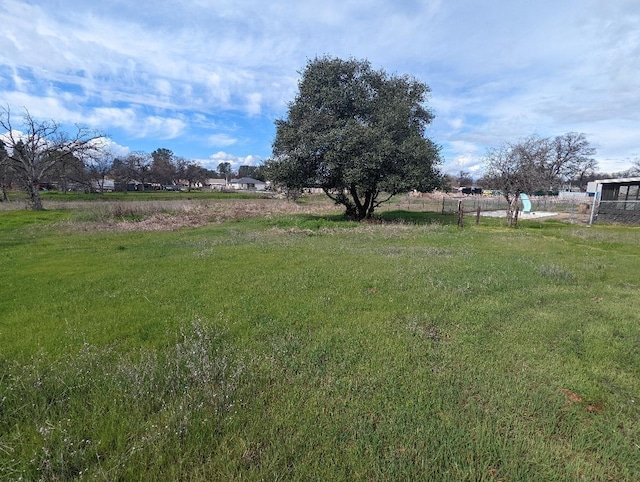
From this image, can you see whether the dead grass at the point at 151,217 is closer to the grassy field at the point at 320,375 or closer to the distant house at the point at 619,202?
the grassy field at the point at 320,375

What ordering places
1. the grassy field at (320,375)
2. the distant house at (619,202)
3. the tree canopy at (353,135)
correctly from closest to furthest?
the grassy field at (320,375), the tree canopy at (353,135), the distant house at (619,202)

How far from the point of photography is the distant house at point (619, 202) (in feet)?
76.1

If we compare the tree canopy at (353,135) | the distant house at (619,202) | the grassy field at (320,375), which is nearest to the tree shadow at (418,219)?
the tree canopy at (353,135)

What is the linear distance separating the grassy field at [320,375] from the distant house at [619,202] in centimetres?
2144

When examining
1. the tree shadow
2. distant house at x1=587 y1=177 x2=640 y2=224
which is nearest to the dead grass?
the tree shadow

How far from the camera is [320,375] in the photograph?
3.60 meters

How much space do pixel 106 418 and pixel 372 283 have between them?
5.23m

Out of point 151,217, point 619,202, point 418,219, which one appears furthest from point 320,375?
point 619,202

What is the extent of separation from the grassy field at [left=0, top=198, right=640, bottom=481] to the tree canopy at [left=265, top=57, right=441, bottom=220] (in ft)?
38.7

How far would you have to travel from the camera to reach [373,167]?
60.2ft

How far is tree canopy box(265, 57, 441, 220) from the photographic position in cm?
1845

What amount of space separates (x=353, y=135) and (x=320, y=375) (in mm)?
16470

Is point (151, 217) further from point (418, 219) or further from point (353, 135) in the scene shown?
point (418, 219)

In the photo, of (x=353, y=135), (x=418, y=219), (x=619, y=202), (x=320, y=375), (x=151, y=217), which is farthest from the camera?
(x=418, y=219)
